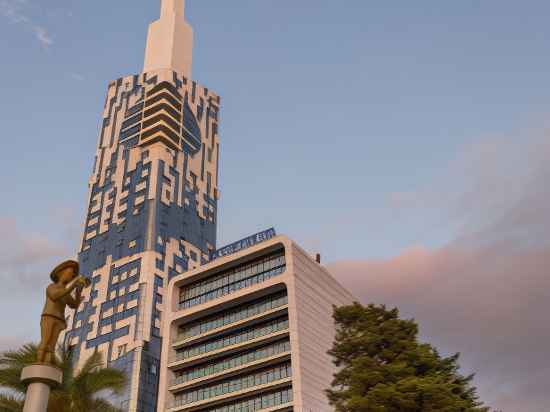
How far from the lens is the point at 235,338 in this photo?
75938 millimetres

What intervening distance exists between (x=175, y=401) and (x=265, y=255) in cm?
1995

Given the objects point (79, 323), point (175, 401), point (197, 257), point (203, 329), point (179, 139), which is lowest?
point (175, 401)

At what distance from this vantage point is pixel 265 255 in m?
78.2

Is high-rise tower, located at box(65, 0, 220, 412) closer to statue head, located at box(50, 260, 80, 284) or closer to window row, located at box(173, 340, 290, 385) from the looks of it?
window row, located at box(173, 340, 290, 385)

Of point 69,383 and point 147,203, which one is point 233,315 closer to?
point 147,203

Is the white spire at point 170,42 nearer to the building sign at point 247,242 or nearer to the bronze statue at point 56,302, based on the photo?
the building sign at point 247,242

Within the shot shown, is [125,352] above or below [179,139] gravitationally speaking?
below

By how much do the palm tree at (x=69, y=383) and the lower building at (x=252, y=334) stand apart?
47.9 meters

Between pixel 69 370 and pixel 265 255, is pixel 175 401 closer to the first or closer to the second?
pixel 265 255

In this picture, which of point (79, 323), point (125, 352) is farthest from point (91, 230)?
point (125, 352)

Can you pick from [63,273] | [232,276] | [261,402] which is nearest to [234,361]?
[261,402]

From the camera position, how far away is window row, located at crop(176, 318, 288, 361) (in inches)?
2878

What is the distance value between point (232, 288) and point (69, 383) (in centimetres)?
6056

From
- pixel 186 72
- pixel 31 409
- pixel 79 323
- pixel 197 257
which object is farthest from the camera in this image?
pixel 186 72
